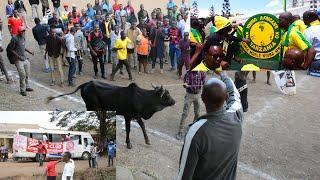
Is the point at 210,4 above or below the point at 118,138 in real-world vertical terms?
above

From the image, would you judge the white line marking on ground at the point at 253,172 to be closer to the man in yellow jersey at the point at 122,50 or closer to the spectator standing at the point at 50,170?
the man in yellow jersey at the point at 122,50

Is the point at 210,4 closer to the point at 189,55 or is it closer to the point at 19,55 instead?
the point at 189,55

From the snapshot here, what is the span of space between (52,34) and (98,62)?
73 cm

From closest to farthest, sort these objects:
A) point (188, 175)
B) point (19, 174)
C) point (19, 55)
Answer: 1. point (188, 175)
2. point (19, 174)
3. point (19, 55)

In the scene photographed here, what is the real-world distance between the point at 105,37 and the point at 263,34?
1.94m

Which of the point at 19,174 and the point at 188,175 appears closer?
the point at 188,175

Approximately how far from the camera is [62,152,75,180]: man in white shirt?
4.98m

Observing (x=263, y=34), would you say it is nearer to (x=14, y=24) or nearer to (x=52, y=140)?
(x=52, y=140)

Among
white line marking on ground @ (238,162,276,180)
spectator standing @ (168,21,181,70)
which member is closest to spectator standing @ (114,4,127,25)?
spectator standing @ (168,21,181,70)

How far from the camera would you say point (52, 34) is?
663 cm

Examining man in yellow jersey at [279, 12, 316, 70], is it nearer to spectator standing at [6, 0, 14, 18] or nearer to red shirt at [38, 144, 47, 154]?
red shirt at [38, 144, 47, 154]

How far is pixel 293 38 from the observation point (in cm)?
575

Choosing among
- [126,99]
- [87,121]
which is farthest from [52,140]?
[126,99]

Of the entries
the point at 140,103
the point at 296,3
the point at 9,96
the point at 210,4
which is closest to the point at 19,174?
the point at 140,103
